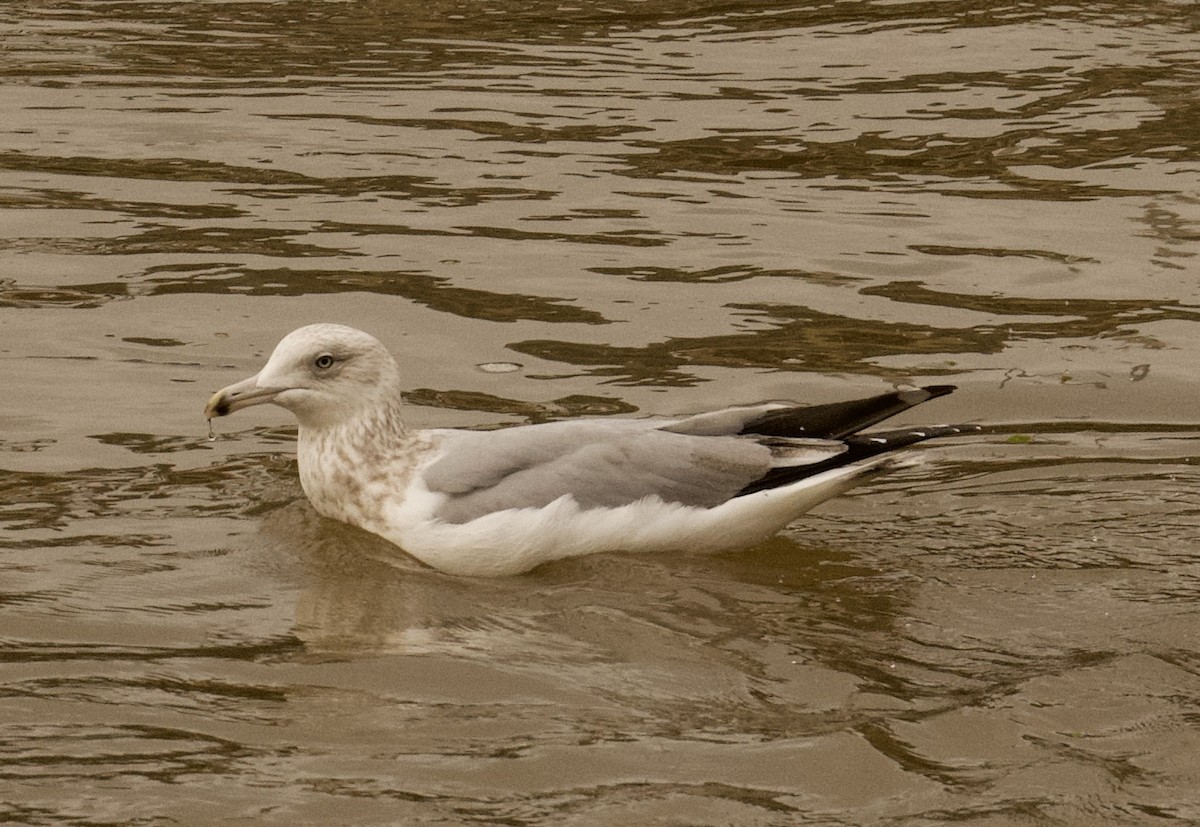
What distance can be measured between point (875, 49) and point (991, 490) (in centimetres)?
749

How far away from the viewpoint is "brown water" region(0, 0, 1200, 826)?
21.5 feet

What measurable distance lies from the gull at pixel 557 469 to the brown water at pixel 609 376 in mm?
167

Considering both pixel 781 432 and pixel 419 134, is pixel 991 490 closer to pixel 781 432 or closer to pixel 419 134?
pixel 781 432

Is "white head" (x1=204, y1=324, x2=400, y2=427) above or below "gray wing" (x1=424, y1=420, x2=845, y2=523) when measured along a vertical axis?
above

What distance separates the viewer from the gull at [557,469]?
26.7 feet

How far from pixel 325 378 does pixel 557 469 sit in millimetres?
1127

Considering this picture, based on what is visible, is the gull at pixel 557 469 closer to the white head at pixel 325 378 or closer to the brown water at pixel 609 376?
the white head at pixel 325 378

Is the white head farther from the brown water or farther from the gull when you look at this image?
the brown water

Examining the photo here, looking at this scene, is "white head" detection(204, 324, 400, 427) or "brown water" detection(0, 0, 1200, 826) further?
"white head" detection(204, 324, 400, 427)

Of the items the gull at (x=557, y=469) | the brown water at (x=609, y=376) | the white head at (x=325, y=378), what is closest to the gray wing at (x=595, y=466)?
the gull at (x=557, y=469)

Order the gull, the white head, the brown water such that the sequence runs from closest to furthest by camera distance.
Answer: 1. the brown water
2. the gull
3. the white head

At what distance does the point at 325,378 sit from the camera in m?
8.66

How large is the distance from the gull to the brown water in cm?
17

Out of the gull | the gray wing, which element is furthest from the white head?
the gray wing
